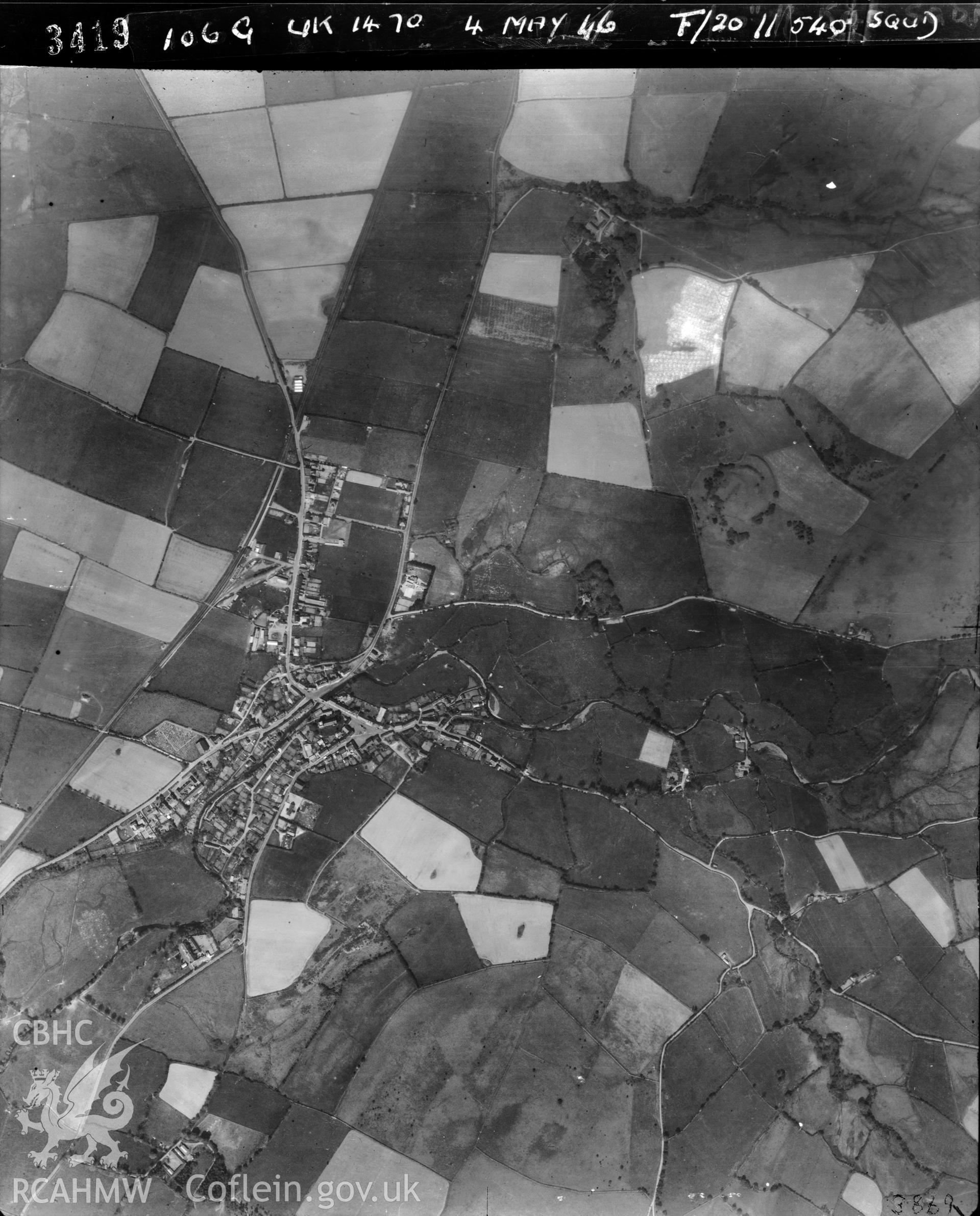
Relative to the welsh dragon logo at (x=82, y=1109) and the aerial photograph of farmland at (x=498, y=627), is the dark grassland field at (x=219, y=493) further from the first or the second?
the welsh dragon logo at (x=82, y=1109)

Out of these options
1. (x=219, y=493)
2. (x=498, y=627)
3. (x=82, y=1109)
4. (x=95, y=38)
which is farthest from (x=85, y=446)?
(x=82, y=1109)

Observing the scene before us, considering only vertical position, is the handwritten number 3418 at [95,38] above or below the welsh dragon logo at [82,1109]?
above

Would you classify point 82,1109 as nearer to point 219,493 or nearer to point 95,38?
point 219,493

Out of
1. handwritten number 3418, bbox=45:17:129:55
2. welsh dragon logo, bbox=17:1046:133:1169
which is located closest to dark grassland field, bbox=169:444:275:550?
handwritten number 3418, bbox=45:17:129:55

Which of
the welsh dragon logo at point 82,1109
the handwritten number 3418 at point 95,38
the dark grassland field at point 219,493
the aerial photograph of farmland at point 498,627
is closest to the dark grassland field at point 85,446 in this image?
the aerial photograph of farmland at point 498,627

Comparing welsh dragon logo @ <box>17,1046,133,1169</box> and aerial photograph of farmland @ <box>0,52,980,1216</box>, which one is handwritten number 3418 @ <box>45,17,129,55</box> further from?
welsh dragon logo @ <box>17,1046,133,1169</box>

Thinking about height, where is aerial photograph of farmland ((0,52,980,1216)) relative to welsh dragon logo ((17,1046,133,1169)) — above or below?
above

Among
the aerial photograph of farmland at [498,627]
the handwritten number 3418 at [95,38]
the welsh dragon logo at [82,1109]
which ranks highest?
the handwritten number 3418 at [95,38]
